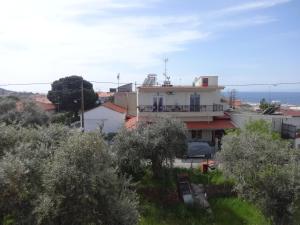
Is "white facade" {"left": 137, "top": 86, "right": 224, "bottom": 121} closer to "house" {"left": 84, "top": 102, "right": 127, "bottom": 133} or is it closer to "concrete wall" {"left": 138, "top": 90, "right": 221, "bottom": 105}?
"concrete wall" {"left": 138, "top": 90, "right": 221, "bottom": 105}

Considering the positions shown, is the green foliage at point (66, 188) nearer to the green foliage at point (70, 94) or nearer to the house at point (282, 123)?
the house at point (282, 123)

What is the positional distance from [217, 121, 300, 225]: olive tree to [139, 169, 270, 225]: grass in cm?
282

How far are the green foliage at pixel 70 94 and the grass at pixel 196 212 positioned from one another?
3624 cm

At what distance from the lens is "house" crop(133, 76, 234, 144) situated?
40.5 metres

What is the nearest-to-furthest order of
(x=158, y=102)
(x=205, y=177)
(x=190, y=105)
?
(x=205, y=177) < (x=190, y=105) < (x=158, y=102)

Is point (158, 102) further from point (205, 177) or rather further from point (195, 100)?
point (205, 177)

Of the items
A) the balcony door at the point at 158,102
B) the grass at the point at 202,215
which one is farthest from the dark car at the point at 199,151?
the grass at the point at 202,215

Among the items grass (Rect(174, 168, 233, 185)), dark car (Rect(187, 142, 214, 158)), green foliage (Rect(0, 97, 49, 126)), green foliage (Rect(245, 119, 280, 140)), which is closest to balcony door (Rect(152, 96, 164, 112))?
dark car (Rect(187, 142, 214, 158))

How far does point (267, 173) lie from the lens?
1897 centimetres

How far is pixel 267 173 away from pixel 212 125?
68.3 feet

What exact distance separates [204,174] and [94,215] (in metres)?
16.3

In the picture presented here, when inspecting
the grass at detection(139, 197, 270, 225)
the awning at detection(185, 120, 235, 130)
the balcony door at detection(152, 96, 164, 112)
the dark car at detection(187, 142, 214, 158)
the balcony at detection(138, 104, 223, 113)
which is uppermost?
the balcony door at detection(152, 96, 164, 112)

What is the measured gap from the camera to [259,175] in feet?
62.6

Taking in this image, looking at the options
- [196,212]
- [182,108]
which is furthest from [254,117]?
[196,212]
